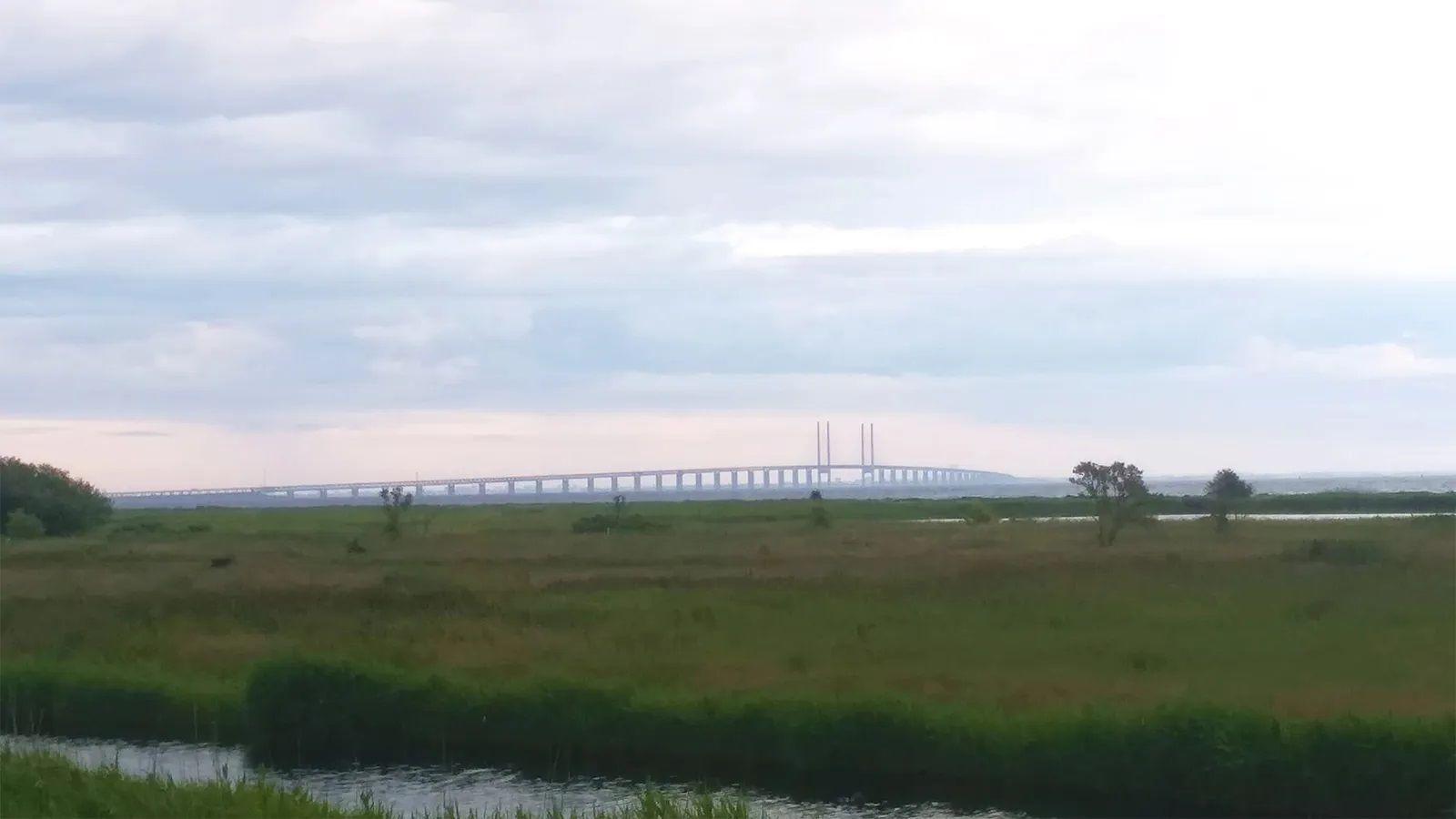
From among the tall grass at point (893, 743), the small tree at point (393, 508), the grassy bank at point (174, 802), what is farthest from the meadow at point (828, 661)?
the small tree at point (393, 508)

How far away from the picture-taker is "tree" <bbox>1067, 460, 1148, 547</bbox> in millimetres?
52438

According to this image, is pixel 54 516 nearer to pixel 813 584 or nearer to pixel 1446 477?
pixel 813 584

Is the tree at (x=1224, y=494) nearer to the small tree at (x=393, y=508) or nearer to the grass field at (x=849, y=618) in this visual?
the grass field at (x=849, y=618)

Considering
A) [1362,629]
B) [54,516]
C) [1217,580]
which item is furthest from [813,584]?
[54,516]

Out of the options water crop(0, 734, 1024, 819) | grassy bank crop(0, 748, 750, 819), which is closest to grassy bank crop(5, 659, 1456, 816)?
water crop(0, 734, 1024, 819)

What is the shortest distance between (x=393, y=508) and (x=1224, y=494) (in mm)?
43729

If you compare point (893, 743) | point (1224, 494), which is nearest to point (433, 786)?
point (893, 743)

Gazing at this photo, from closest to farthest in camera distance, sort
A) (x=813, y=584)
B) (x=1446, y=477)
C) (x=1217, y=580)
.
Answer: (x=1217, y=580), (x=813, y=584), (x=1446, y=477)

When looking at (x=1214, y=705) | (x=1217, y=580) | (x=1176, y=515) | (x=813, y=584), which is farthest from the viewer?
(x=1176, y=515)

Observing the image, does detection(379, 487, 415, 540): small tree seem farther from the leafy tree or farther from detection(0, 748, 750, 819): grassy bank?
detection(0, 748, 750, 819): grassy bank

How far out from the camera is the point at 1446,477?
221 ft

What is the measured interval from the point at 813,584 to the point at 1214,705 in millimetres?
18707

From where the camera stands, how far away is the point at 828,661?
2695cm

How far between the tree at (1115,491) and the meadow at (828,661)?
5552 mm
